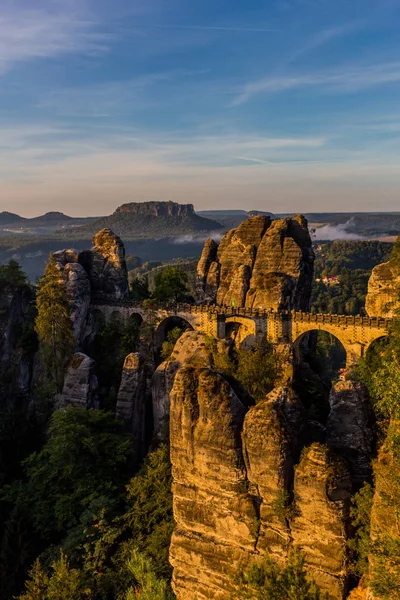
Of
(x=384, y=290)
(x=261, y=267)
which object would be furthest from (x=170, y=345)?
(x=384, y=290)

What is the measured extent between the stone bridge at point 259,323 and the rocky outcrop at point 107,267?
6.84 ft

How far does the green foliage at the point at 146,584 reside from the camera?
15997mm

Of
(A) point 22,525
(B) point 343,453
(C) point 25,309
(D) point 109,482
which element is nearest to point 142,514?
(D) point 109,482

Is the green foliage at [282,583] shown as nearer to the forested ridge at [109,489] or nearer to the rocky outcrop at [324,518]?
the forested ridge at [109,489]

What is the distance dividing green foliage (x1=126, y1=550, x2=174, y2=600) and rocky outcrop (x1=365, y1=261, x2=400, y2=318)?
32303 mm

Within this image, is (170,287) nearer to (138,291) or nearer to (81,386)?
(138,291)

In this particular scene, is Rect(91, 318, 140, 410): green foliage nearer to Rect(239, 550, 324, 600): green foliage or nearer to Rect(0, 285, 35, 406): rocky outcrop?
Rect(0, 285, 35, 406): rocky outcrop

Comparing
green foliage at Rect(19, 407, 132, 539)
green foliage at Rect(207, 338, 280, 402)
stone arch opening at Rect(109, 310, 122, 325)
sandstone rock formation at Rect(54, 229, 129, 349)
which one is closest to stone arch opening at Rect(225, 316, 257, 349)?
green foliage at Rect(207, 338, 280, 402)

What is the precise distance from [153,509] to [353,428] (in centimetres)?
1258

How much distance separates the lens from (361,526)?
13.7 meters

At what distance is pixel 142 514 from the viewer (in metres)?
23.8

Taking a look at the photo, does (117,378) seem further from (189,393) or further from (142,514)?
(189,393)

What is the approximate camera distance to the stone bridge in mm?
43500

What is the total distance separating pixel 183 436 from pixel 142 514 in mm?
9948
